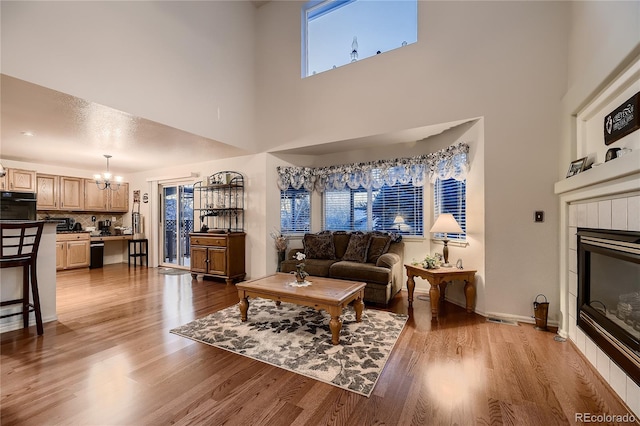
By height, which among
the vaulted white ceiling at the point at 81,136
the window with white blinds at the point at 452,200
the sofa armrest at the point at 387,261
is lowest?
the sofa armrest at the point at 387,261

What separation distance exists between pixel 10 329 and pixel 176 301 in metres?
1.53

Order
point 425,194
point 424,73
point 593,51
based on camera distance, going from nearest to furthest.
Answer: point 593,51
point 424,73
point 425,194

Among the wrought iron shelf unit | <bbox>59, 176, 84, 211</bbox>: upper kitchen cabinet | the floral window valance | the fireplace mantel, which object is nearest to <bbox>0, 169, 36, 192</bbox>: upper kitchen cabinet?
<bbox>59, 176, 84, 211</bbox>: upper kitchen cabinet

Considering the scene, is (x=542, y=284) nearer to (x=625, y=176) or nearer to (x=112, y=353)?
(x=625, y=176)

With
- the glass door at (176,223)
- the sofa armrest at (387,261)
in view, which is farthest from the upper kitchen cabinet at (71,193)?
the sofa armrest at (387,261)

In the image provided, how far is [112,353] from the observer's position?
229 centimetres

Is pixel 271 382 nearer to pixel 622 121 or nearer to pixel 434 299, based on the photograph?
pixel 434 299

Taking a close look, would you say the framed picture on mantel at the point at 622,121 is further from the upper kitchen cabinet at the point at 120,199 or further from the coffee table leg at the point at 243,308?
the upper kitchen cabinet at the point at 120,199

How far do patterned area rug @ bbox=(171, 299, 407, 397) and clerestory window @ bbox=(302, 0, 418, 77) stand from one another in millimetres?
3741

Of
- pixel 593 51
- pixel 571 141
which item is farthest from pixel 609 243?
pixel 593 51

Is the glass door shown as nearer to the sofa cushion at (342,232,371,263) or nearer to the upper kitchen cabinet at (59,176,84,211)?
the upper kitchen cabinet at (59,176,84,211)

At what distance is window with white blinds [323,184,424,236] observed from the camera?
4422 millimetres

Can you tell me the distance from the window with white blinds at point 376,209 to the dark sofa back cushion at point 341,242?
0.37m

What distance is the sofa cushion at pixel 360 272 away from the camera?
3.47 metres
